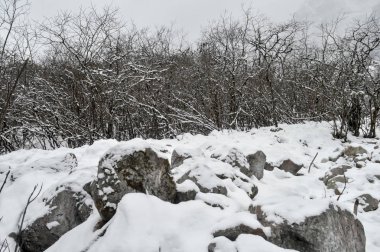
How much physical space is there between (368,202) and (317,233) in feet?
8.03

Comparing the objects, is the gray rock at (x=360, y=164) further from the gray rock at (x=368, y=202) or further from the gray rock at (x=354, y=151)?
the gray rock at (x=368, y=202)

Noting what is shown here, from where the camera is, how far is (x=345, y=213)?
3389mm

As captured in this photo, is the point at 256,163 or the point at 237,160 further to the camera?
the point at 256,163

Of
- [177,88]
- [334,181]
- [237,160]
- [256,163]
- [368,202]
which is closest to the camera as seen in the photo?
[368,202]

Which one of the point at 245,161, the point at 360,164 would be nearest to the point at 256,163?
the point at 245,161

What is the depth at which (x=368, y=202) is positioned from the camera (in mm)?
5125

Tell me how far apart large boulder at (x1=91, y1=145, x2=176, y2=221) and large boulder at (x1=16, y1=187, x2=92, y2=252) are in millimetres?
544

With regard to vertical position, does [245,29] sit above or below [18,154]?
above

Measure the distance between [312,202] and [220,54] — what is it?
30.0ft

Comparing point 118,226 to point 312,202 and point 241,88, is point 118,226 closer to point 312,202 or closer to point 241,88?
point 312,202

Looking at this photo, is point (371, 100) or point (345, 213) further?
point (371, 100)

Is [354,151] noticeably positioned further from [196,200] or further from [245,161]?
[196,200]

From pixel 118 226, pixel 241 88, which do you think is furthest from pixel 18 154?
pixel 241 88

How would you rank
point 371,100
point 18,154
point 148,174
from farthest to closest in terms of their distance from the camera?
point 371,100
point 18,154
point 148,174
